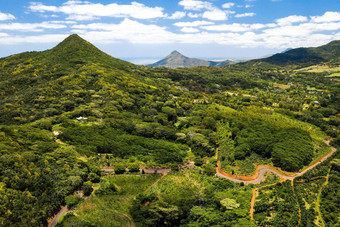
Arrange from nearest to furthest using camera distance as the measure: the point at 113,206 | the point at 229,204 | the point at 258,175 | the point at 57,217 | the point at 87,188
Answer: the point at 57,217, the point at 113,206, the point at 229,204, the point at 87,188, the point at 258,175

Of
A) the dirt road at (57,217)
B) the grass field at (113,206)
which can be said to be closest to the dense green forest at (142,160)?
the grass field at (113,206)

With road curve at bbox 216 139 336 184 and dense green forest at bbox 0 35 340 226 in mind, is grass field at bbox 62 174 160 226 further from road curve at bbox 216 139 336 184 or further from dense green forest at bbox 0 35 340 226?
road curve at bbox 216 139 336 184

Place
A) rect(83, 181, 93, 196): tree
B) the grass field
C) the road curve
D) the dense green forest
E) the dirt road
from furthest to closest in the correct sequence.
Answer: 1. the road curve
2. rect(83, 181, 93, 196): tree
3. the dense green forest
4. the grass field
5. the dirt road

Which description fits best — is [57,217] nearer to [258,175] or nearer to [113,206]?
[113,206]

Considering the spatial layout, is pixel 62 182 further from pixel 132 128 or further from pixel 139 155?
pixel 132 128

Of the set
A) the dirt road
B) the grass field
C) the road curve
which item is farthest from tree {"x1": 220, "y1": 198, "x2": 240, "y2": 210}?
the dirt road

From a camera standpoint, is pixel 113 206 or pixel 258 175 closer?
pixel 113 206

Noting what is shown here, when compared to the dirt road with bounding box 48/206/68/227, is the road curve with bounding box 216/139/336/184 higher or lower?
lower

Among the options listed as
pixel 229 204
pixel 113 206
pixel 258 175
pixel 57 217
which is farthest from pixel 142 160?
pixel 258 175

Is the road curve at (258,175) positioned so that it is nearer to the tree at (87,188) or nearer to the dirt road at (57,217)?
the tree at (87,188)

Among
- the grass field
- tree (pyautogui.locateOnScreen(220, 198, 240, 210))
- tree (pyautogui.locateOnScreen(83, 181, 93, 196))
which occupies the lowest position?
tree (pyautogui.locateOnScreen(220, 198, 240, 210))
